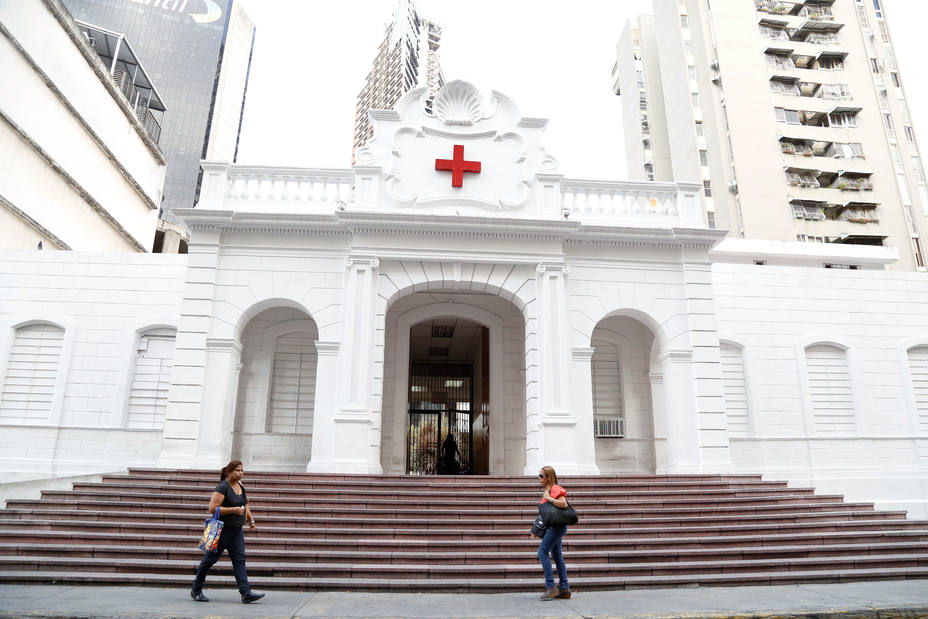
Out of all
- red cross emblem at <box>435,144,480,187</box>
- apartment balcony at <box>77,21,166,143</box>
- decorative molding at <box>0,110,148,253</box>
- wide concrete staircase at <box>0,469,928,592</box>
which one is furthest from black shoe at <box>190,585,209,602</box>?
apartment balcony at <box>77,21,166,143</box>

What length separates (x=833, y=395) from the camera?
13516 mm

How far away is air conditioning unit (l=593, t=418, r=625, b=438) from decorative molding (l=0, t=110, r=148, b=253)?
16.7 metres

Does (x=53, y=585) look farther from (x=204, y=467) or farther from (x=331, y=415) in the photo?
(x=331, y=415)

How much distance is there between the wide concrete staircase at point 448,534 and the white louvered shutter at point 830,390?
4007 millimetres

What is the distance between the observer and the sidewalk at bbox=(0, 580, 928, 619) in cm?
537

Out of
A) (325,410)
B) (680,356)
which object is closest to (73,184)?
(325,410)

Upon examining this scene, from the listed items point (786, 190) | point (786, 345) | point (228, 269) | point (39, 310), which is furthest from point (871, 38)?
point (39, 310)

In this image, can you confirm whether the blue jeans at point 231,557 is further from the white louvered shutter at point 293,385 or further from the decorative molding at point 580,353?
the decorative molding at point 580,353

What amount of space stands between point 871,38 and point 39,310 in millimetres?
42630

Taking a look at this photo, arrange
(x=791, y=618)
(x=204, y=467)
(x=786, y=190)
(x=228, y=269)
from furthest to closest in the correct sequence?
1. (x=786, y=190)
2. (x=228, y=269)
3. (x=204, y=467)
4. (x=791, y=618)

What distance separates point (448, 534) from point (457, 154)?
7.37 metres

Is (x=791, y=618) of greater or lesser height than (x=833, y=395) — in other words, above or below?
below

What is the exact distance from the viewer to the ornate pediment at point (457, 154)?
472 inches

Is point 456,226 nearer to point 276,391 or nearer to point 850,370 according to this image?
point 276,391
